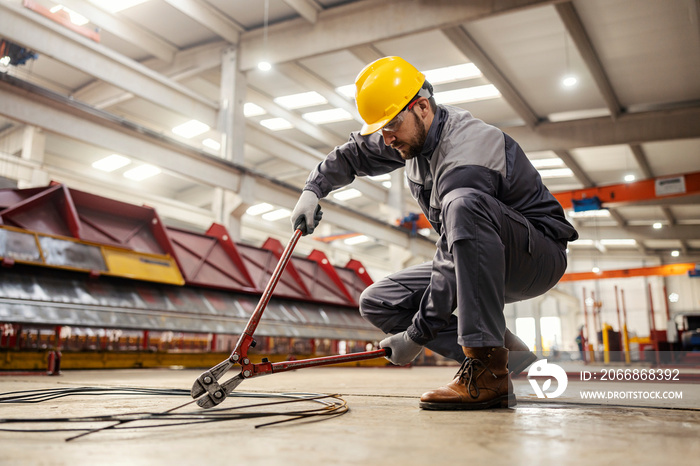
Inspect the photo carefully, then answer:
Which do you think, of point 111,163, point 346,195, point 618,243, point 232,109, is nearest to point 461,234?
point 232,109

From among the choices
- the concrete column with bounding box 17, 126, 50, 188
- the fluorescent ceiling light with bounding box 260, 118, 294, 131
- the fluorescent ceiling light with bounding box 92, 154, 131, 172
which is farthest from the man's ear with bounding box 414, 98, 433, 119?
the fluorescent ceiling light with bounding box 92, 154, 131, 172

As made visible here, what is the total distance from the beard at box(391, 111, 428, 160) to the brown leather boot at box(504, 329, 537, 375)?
0.78m

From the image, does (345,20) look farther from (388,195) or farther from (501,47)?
(388,195)

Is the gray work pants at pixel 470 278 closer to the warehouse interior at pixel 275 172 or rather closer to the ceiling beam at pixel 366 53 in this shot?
the warehouse interior at pixel 275 172

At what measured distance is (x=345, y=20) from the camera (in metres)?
8.12

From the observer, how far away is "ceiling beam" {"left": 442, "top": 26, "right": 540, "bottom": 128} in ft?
26.1

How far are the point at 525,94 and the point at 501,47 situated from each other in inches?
68.8

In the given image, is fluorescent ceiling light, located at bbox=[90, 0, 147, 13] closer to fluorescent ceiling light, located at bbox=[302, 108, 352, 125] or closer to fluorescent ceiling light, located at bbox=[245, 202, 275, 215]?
fluorescent ceiling light, located at bbox=[302, 108, 352, 125]

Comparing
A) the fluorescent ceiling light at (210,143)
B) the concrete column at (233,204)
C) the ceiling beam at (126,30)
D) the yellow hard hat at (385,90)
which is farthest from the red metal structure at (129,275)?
the fluorescent ceiling light at (210,143)

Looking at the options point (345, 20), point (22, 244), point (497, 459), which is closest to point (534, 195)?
point (497, 459)

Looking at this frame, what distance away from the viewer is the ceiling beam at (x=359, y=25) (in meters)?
7.06

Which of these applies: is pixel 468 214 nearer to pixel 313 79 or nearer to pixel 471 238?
pixel 471 238

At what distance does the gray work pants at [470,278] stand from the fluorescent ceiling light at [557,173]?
496 inches

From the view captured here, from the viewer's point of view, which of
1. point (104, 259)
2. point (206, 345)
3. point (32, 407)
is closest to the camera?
point (32, 407)
